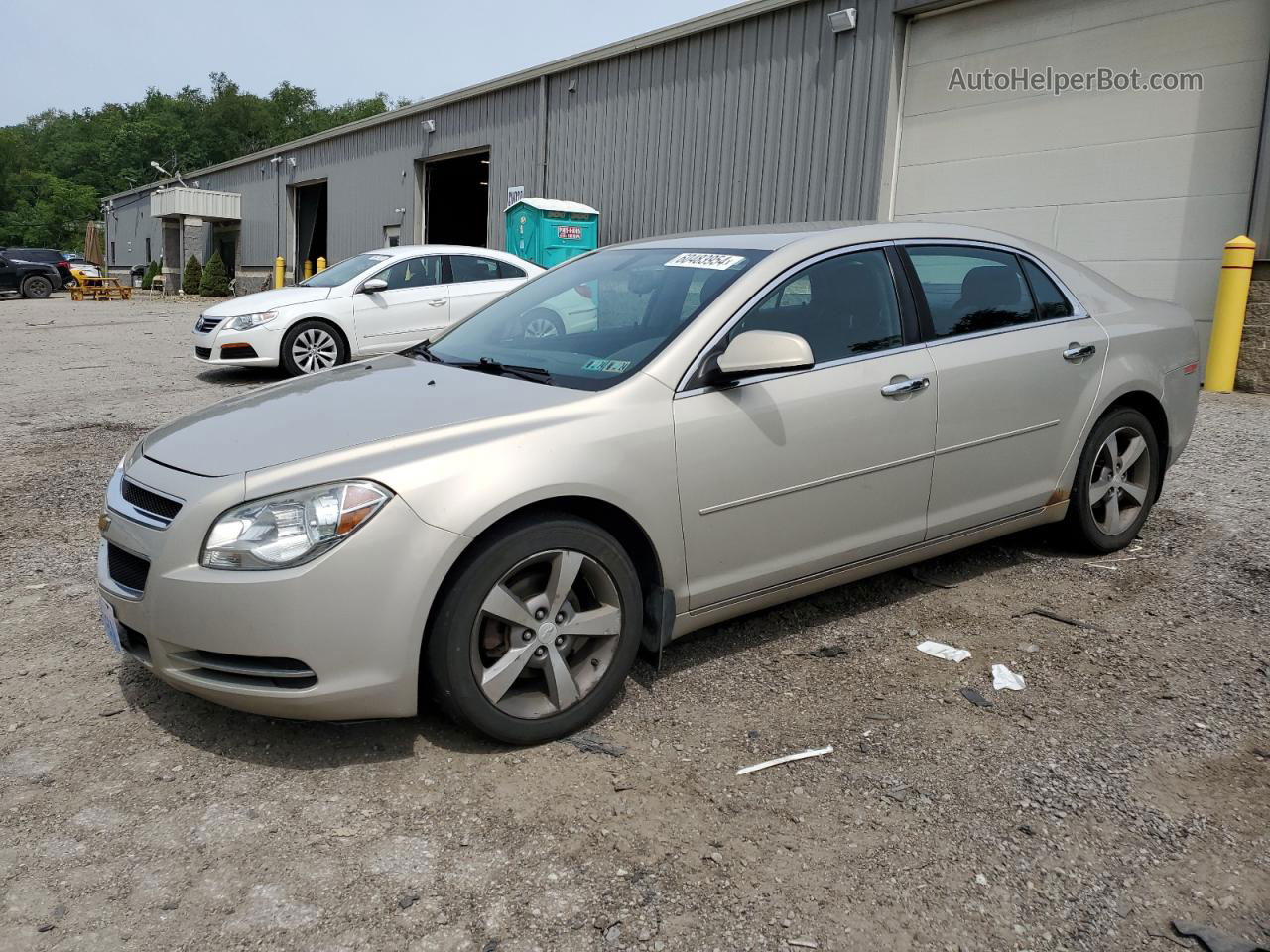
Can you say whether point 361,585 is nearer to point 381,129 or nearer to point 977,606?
point 977,606

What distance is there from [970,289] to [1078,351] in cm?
57

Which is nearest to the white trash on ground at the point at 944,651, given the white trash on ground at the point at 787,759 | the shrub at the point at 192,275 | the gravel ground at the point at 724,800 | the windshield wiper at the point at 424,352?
the gravel ground at the point at 724,800

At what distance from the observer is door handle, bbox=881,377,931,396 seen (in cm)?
376

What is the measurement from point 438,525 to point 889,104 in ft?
37.1

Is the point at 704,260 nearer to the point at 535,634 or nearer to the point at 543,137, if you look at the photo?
the point at 535,634

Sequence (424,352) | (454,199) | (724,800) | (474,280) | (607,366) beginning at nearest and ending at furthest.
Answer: (724,800)
(607,366)
(424,352)
(474,280)
(454,199)

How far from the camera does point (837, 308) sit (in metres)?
3.83

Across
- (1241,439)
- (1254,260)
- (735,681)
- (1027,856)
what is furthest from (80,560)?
(1254,260)

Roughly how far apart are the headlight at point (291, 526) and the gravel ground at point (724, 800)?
2.18 ft

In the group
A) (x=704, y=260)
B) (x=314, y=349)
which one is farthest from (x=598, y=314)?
(x=314, y=349)

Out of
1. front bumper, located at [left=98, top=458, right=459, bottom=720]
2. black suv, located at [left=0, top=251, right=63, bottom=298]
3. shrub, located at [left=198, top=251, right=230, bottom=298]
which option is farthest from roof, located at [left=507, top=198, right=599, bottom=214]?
shrub, located at [left=198, top=251, right=230, bottom=298]

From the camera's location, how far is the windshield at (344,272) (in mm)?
11445

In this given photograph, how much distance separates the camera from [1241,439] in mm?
7617

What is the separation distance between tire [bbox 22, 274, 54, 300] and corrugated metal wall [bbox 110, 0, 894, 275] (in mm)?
16960
